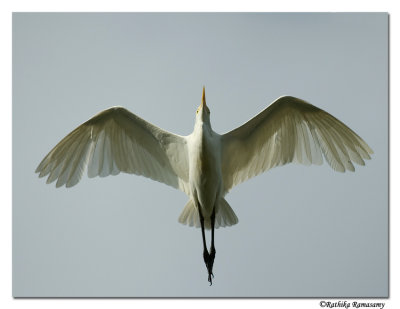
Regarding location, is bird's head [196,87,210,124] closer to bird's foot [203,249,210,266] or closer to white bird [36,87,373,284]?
white bird [36,87,373,284]

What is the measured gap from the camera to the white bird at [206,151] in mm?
4320

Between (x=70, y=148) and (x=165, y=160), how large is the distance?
76cm

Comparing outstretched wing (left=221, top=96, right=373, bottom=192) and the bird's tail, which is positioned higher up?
outstretched wing (left=221, top=96, right=373, bottom=192)

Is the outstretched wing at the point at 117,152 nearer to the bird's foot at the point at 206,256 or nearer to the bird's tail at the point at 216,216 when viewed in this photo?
the bird's tail at the point at 216,216

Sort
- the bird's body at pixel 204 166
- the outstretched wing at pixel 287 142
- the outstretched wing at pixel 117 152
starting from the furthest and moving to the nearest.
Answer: the outstretched wing at pixel 117 152 < the outstretched wing at pixel 287 142 < the bird's body at pixel 204 166

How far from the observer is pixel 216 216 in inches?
184

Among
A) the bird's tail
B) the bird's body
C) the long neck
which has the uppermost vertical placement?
the long neck

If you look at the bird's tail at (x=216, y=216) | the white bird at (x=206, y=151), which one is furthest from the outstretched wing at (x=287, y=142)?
the bird's tail at (x=216, y=216)

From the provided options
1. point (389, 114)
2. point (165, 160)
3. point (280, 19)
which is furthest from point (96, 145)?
point (389, 114)

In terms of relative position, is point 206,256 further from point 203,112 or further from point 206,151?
point 203,112

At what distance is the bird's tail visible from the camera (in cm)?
464

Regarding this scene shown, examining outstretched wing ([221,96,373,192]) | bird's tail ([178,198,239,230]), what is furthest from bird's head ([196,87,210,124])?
bird's tail ([178,198,239,230])

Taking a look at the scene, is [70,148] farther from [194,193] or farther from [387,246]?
[387,246]

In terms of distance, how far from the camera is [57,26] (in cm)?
439
